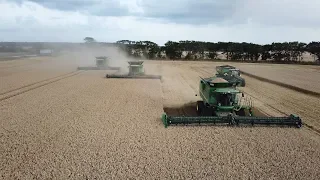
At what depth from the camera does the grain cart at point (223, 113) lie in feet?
51.9

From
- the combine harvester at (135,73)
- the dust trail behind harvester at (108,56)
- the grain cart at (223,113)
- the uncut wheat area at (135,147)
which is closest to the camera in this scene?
the uncut wheat area at (135,147)

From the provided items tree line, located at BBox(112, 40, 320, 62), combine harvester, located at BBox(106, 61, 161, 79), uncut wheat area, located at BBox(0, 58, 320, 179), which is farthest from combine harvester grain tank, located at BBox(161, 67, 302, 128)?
tree line, located at BBox(112, 40, 320, 62)

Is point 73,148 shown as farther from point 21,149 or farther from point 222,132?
point 222,132

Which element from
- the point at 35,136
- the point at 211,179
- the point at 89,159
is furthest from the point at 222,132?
the point at 35,136

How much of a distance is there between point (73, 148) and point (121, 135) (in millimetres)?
2469

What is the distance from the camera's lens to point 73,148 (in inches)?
502

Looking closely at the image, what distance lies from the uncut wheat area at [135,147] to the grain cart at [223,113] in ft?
1.29

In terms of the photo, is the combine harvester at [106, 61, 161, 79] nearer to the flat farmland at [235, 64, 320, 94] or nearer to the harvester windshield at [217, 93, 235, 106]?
the flat farmland at [235, 64, 320, 94]

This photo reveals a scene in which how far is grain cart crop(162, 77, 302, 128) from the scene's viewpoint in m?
15.8

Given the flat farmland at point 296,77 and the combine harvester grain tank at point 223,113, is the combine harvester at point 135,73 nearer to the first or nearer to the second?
the flat farmland at point 296,77

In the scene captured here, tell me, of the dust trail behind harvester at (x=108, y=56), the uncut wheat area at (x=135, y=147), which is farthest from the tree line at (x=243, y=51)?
the uncut wheat area at (x=135, y=147)

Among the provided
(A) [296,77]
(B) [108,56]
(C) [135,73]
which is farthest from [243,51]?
(C) [135,73]

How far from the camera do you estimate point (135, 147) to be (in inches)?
510

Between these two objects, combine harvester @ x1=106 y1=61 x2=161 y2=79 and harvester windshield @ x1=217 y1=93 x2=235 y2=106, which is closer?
harvester windshield @ x1=217 y1=93 x2=235 y2=106
